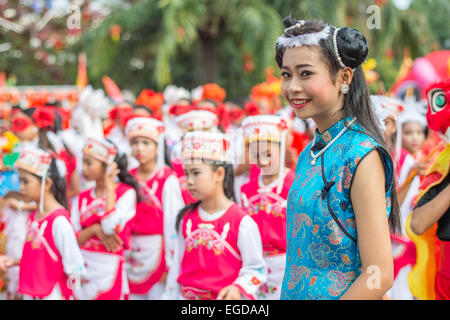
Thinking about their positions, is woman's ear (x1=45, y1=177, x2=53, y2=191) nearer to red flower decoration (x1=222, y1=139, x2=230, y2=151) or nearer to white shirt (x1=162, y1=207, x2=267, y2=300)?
white shirt (x1=162, y1=207, x2=267, y2=300)

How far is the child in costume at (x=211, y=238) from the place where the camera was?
3.20 meters

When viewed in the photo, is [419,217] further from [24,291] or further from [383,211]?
[24,291]

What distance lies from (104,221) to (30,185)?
0.60 m

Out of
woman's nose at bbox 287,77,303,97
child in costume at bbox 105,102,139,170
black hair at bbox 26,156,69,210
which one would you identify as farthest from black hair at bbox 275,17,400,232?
child in costume at bbox 105,102,139,170

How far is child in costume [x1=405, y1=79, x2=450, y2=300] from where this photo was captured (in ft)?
8.45

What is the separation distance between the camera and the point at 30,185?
11.9 feet

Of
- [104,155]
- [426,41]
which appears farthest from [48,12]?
[104,155]

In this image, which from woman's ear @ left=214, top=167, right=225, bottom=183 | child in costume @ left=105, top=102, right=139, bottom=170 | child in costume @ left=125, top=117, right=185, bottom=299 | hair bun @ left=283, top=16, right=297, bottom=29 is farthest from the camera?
child in costume @ left=105, top=102, right=139, bottom=170

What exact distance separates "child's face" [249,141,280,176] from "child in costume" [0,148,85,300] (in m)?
1.36

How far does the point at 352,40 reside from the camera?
1.71 meters

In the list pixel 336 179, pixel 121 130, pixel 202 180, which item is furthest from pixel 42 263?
pixel 121 130

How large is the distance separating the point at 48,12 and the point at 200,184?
14.4 meters

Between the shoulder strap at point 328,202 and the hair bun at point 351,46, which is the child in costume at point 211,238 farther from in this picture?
the hair bun at point 351,46

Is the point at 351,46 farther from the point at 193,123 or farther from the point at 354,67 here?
the point at 193,123
